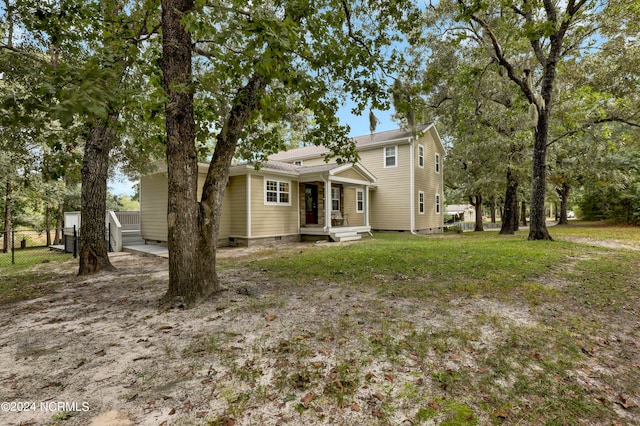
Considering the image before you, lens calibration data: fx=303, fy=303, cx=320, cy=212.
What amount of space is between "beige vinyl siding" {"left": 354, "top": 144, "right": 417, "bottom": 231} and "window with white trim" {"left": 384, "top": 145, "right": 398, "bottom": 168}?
0.18m

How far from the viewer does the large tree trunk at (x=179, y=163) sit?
430 centimetres

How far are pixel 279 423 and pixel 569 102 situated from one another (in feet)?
52.0

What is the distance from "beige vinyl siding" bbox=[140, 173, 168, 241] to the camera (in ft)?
39.7

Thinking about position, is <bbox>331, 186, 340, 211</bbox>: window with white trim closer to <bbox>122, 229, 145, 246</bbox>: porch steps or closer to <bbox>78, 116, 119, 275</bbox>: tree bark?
<bbox>122, 229, 145, 246</bbox>: porch steps

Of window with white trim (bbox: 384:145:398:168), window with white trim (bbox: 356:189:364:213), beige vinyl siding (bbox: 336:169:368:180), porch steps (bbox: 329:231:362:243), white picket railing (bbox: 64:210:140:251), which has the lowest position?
porch steps (bbox: 329:231:362:243)

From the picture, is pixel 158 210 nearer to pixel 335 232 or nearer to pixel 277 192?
pixel 277 192

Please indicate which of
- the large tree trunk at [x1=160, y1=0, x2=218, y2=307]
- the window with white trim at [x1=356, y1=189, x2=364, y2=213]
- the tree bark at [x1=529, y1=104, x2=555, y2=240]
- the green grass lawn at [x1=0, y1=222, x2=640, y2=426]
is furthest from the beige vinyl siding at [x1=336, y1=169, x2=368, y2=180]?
the large tree trunk at [x1=160, y1=0, x2=218, y2=307]

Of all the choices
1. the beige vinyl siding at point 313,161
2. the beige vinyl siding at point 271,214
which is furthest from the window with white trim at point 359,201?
the beige vinyl siding at point 271,214

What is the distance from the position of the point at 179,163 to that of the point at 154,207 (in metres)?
→ 9.57

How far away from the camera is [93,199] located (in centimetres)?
693

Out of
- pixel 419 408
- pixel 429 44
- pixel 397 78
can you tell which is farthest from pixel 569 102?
pixel 419 408

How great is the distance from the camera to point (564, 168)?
60.0ft

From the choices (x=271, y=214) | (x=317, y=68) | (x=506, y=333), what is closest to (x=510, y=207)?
(x=271, y=214)

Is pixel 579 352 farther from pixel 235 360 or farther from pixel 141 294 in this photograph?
pixel 141 294
